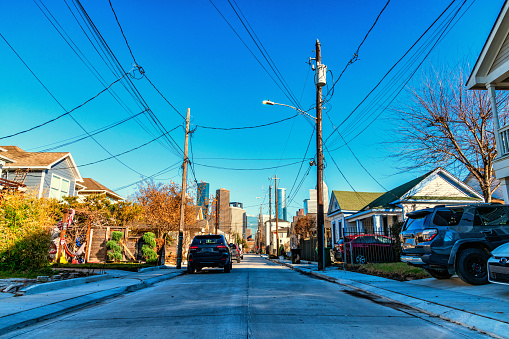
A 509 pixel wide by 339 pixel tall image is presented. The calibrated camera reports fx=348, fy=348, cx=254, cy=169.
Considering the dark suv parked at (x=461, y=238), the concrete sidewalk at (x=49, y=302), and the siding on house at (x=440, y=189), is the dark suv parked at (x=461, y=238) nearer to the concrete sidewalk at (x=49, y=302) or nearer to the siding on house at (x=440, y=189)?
the concrete sidewalk at (x=49, y=302)

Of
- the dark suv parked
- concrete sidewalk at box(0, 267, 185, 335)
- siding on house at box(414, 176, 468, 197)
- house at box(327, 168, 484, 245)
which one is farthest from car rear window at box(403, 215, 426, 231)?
siding on house at box(414, 176, 468, 197)

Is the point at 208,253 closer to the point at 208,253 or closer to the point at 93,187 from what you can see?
the point at 208,253

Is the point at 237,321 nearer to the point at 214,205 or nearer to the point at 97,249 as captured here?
the point at 97,249

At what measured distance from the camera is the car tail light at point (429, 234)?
851 centimetres

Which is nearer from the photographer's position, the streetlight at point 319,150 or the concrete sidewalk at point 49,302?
the concrete sidewalk at point 49,302

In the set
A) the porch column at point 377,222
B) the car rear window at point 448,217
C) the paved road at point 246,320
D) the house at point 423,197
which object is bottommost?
the paved road at point 246,320

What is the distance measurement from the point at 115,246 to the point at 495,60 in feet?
65.0

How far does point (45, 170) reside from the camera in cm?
2627

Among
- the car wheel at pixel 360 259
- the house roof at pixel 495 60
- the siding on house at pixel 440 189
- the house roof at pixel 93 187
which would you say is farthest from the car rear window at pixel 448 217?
the house roof at pixel 93 187

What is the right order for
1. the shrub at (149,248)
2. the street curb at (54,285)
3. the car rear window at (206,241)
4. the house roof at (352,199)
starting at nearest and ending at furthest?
the street curb at (54,285) → the car rear window at (206,241) → the shrub at (149,248) → the house roof at (352,199)

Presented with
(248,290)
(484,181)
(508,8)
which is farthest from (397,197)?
(248,290)

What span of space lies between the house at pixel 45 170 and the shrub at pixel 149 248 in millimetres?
8457

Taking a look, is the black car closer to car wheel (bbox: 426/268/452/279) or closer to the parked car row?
the parked car row

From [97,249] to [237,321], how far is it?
16719mm
